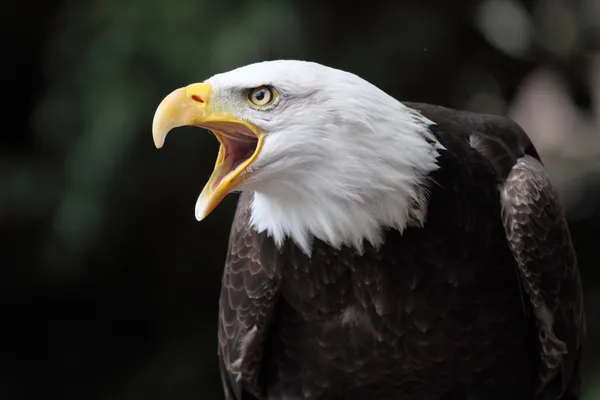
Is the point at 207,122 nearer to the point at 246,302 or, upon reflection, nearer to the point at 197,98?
the point at 197,98

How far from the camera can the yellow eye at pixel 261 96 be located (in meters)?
1.89

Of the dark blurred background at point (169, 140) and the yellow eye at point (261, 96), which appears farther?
the dark blurred background at point (169, 140)

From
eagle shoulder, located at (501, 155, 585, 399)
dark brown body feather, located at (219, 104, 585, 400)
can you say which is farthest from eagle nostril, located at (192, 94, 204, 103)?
eagle shoulder, located at (501, 155, 585, 399)

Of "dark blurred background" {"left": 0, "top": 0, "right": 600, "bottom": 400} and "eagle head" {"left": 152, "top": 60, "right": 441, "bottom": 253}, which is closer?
"eagle head" {"left": 152, "top": 60, "right": 441, "bottom": 253}

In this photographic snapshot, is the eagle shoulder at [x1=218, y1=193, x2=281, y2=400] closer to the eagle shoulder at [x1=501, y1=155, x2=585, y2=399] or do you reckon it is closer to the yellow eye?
the yellow eye

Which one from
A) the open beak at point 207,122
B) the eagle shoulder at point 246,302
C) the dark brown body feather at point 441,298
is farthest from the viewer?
the eagle shoulder at point 246,302

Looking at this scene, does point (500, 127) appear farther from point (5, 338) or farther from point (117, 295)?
point (5, 338)

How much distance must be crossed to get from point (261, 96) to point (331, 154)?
19 cm

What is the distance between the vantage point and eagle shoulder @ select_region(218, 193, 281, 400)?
91.0 inches

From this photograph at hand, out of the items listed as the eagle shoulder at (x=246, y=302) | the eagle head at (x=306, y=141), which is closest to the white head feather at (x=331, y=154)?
the eagle head at (x=306, y=141)

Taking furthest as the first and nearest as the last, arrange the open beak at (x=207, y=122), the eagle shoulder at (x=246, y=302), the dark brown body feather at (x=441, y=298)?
the eagle shoulder at (x=246, y=302) < the dark brown body feather at (x=441, y=298) < the open beak at (x=207, y=122)

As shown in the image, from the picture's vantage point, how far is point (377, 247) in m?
2.14

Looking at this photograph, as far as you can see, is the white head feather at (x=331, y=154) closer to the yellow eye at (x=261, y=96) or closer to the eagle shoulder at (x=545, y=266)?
the yellow eye at (x=261, y=96)

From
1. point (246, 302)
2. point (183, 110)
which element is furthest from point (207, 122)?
point (246, 302)
